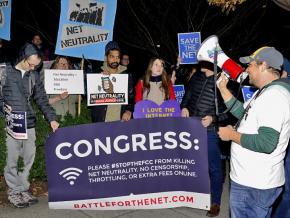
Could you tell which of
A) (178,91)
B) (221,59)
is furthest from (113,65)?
Answer: (221,59)

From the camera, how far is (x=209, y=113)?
4.86m

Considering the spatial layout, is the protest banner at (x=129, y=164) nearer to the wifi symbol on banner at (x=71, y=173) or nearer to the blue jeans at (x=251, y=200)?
the wifi symbol on banner at (x=71, y=173)

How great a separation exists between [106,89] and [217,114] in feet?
7.27

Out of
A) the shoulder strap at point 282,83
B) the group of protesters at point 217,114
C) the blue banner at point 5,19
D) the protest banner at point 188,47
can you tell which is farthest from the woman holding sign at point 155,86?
the blue banner at point 5,19

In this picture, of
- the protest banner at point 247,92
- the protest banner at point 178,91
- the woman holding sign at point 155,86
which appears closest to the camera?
the woman holding sign at point 155,86

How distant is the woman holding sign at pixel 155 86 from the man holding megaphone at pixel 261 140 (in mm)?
2031

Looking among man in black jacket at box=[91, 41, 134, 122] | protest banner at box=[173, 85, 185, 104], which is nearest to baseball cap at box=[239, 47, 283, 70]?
man in black jacket at box=[91, 41, 134, 122]

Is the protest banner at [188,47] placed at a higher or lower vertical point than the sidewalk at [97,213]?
higher

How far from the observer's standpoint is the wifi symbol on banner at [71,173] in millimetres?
4883

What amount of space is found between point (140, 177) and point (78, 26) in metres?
2.57

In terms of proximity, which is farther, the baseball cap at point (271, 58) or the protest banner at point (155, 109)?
the protest banner at point (155, 109)

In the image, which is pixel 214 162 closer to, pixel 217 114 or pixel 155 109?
pixel 155 109

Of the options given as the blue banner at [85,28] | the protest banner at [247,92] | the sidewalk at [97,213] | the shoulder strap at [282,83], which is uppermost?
the blue banner at [85,28]

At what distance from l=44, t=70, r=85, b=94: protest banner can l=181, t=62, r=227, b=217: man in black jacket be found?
1.62 metres
